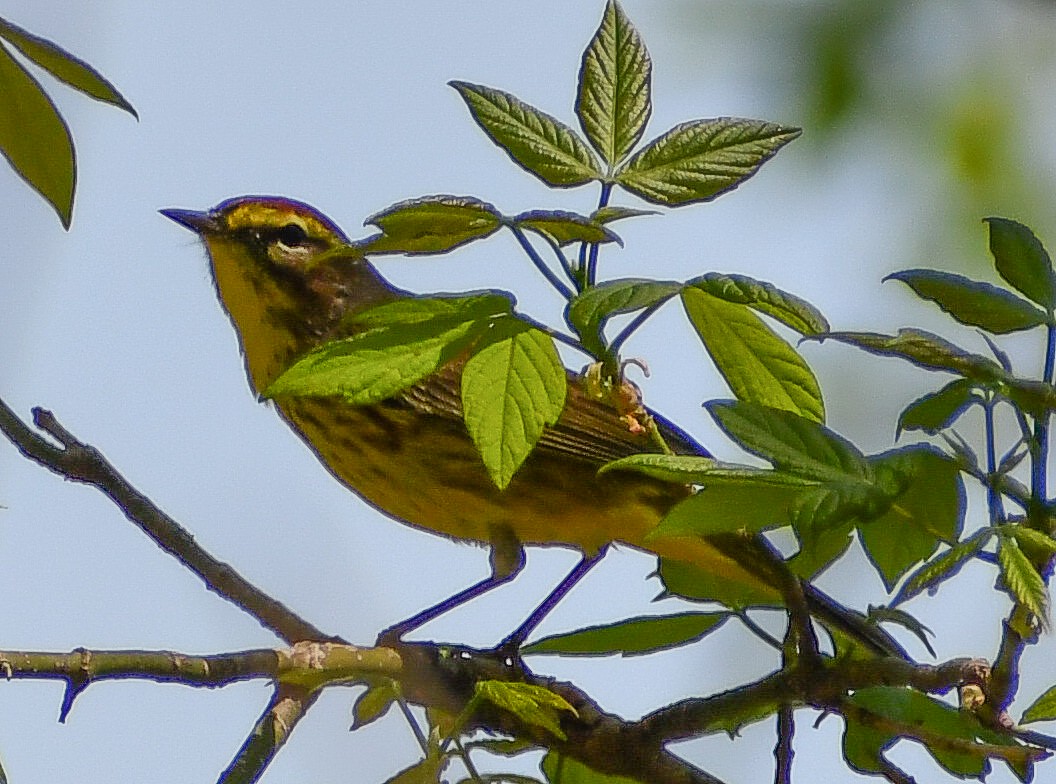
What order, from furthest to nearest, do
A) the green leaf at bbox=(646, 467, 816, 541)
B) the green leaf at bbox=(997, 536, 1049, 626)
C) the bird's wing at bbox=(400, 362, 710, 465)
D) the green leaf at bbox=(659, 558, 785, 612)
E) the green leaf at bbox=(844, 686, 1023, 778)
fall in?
the bird's wing at bbox=(400, 362, 710, 465) → the green leaf at bbox=(659, 558, 785, 612) → the green leaf at bbox=(844, 686, 1023, 778) → the green leaf at bbox=(646, 467, 816, 541) → the green leaf at bbox=(997, 536, 1049, 626)

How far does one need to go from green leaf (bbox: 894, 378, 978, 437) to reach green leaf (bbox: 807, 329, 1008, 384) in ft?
0.10

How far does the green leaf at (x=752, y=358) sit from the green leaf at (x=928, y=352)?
0.10m

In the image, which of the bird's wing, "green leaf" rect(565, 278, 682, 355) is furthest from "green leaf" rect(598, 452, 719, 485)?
the bird's wing

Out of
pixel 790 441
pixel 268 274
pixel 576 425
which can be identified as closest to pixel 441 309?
pixel 790 441

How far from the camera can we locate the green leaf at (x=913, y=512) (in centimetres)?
188

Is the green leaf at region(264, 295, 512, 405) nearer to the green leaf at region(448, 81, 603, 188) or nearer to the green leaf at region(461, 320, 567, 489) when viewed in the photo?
the green leaf at region(461, 320, 567, 489)

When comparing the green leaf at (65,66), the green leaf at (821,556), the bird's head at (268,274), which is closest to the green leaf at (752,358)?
the green leaf at (821,556)

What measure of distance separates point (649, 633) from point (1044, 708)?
68 centimetres

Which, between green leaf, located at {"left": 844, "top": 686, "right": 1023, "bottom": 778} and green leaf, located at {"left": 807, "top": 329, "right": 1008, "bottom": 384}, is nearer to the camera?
green leaf, located at {"left": 807, "top": 329, "right": 1008, "bottom": 384}

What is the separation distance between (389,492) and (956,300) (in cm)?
252

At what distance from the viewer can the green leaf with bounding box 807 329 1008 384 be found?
1876 mm

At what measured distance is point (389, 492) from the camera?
4230 millimetres

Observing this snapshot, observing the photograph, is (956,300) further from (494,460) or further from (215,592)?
(215,592)

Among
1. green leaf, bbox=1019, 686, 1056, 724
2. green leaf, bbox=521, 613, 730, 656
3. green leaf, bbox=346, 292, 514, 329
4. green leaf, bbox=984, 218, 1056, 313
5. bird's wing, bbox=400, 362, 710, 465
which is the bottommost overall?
green leaf, bbox=1019, 686, 1056, 724
